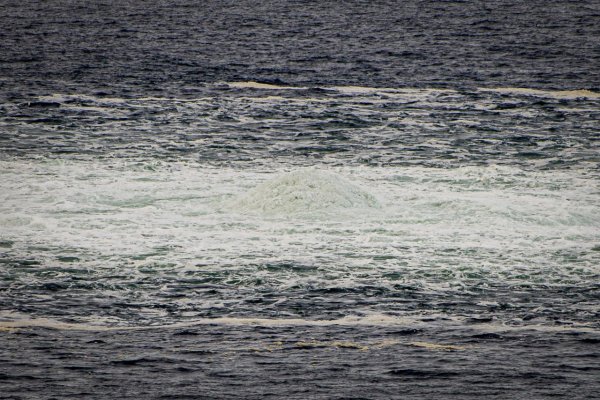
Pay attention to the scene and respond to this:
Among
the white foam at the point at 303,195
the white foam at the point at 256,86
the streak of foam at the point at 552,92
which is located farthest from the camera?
the white foam at the point at 256,86

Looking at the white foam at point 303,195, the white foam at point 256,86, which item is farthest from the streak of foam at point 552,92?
the white foam at point 303,195

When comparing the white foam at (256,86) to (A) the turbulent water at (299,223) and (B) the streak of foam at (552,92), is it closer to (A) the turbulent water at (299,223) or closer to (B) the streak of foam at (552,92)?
(A) the turbulent water at (299,223)

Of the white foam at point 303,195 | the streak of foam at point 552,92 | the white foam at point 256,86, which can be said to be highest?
the white foam at point 303,195

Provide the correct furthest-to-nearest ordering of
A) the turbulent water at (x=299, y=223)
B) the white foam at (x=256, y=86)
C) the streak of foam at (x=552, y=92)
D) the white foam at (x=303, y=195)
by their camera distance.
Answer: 1. the white foam at (x=256, y=86)
2. the streak of foam at (x=552, y=92)
3. the white foam at (x=303, y=195)
4. the turbulent water at (x=299, y=223)

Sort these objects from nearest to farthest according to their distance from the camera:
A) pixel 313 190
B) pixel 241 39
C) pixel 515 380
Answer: pixel 515 380 < pixel 313 190 < pixel 241 39

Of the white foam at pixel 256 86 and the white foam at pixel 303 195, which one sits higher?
the white foam at pixel 303 195

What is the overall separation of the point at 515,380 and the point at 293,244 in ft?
21.8

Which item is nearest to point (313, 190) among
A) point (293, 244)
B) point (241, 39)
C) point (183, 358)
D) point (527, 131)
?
point (293, 244)

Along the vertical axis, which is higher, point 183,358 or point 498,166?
point 183,358

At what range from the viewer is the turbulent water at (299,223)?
11.7 meters

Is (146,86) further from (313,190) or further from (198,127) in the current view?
(313,190)

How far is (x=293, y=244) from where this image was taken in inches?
682

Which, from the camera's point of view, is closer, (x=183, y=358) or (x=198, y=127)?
(x=183, y=358)

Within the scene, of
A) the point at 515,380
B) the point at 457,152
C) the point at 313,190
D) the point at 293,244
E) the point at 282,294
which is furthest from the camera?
the point at 457,152
